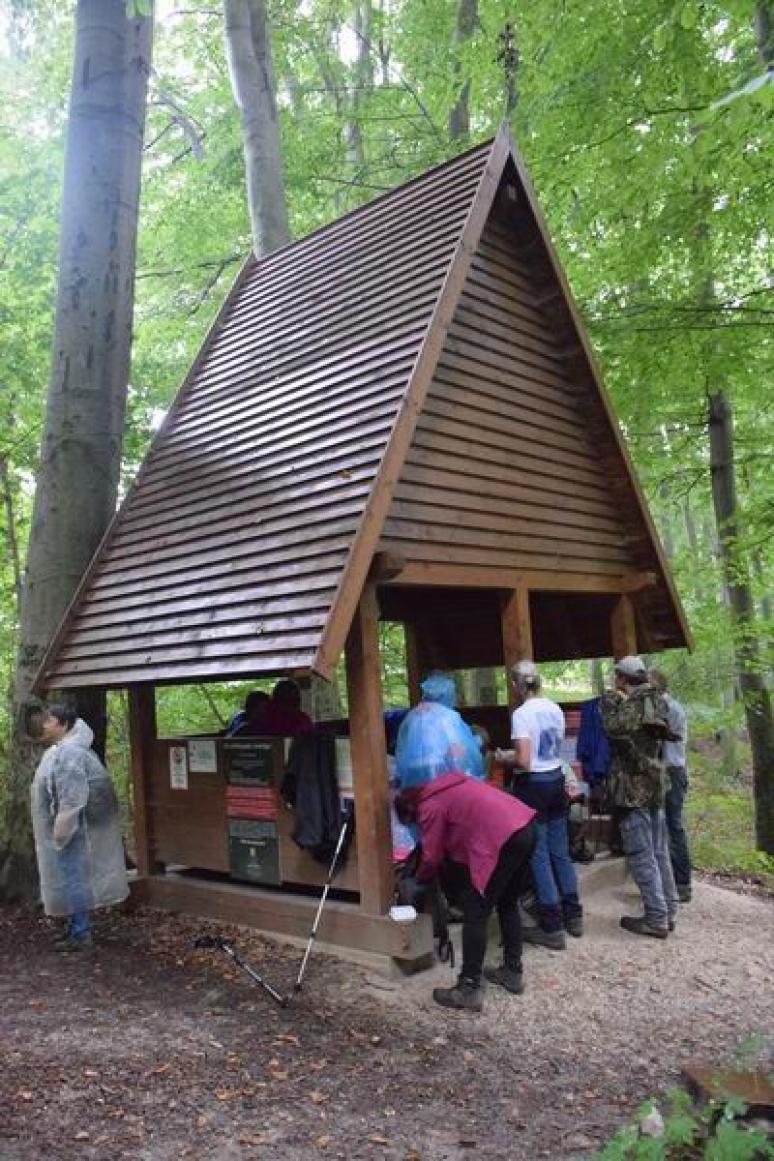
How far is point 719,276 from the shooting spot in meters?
11.6

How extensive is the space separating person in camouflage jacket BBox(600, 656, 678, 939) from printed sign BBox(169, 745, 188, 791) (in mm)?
3284

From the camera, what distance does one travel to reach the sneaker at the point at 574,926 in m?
6.29

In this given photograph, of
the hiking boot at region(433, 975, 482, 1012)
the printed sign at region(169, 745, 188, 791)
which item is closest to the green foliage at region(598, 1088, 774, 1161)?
the hiking boot at region(433, 975, 482, 1012)

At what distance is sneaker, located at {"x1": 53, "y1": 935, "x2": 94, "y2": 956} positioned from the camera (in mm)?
6016

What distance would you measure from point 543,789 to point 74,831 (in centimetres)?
318

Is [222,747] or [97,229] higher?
[97,229]

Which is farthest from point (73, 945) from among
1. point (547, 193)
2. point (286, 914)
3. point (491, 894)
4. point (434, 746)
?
point (547, 193)

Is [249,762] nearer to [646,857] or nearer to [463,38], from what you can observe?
[646,857]

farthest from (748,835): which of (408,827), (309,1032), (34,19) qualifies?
(34,19)

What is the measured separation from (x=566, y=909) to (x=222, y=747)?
9.17ft

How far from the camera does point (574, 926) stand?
631 cm

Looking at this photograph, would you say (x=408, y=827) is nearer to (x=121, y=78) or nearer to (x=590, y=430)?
(x=590, y=430)

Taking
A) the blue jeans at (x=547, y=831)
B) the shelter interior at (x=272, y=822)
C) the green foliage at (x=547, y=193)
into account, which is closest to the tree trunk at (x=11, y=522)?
the green foliage at (x=547, y=193)

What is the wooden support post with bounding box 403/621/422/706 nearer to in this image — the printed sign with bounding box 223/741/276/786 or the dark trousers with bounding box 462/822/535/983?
the printed sign with bounding box 223/741/276/786
